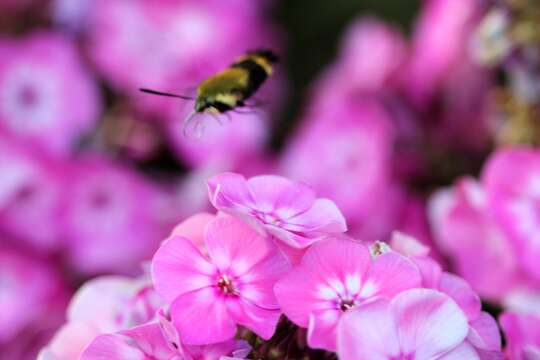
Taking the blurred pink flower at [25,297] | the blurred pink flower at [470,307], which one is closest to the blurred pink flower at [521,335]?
the blurred pink flower at [470,307]

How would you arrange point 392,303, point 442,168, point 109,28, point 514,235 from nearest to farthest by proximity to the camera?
point 392,303 → point 514,235 → point 442,168 → point 109,28

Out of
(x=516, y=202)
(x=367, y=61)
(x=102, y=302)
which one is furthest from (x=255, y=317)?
(x=367, y=61)

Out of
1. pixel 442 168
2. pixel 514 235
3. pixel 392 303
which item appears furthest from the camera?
pixel 442 168

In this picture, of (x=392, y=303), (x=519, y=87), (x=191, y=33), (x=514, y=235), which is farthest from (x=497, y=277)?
(x=191, y=33)

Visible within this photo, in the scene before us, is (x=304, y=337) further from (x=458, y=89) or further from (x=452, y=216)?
(x=458, y=89)

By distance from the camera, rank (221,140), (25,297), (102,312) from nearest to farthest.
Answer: (102,312), (25,297), (221,140)

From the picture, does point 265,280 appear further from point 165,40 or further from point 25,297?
point 165,40

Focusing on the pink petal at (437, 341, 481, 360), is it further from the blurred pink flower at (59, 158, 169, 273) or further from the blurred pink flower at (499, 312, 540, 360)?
the blurred pink flower at (59, 158, 169, 273)
